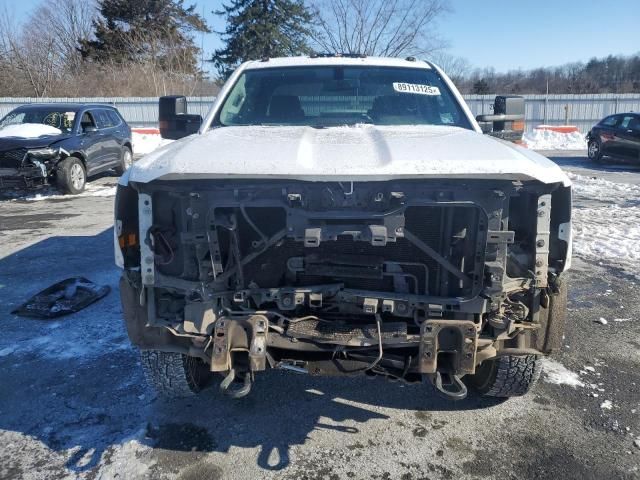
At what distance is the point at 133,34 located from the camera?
34281 mm

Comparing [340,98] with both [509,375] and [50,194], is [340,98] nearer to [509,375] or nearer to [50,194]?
[509,375]

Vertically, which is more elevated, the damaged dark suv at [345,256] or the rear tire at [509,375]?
the damaged dark suv at [345,256]

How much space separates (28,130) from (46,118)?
86 cm

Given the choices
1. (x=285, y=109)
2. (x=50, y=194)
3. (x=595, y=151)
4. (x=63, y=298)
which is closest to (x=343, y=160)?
(x=285, y=109)

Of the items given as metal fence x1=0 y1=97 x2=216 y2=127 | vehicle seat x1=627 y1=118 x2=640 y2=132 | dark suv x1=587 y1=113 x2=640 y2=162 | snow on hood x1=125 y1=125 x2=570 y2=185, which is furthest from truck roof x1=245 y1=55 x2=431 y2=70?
metal fence x1=0 y1=97 x2=216 y2=127

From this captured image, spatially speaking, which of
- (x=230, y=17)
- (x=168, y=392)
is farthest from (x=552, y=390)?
(x=230, y=17)

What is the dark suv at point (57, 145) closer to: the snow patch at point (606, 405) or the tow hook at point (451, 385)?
the tow hook at point (451, 385)

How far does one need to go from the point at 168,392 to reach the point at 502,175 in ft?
7.55

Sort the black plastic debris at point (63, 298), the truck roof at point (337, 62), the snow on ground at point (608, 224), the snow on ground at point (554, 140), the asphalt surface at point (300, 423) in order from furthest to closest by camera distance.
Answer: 1. the snow on ground at point (554, 140)
2. the snow on ground at point (608, 224)
3. the black plastic debris at point (63, 298)
4. the truck roof at point (337, 62)
5. the asphalt surface at point (300, 423)

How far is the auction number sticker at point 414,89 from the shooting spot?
4.23 m

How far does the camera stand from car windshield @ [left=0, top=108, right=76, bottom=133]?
11078mm

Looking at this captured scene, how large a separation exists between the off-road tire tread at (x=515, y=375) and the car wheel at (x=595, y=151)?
1516 centimetres

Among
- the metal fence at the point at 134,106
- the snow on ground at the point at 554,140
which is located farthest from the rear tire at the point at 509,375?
the metal fence at the point at 134,106

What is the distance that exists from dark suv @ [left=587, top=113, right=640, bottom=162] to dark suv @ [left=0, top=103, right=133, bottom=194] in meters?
13.7
